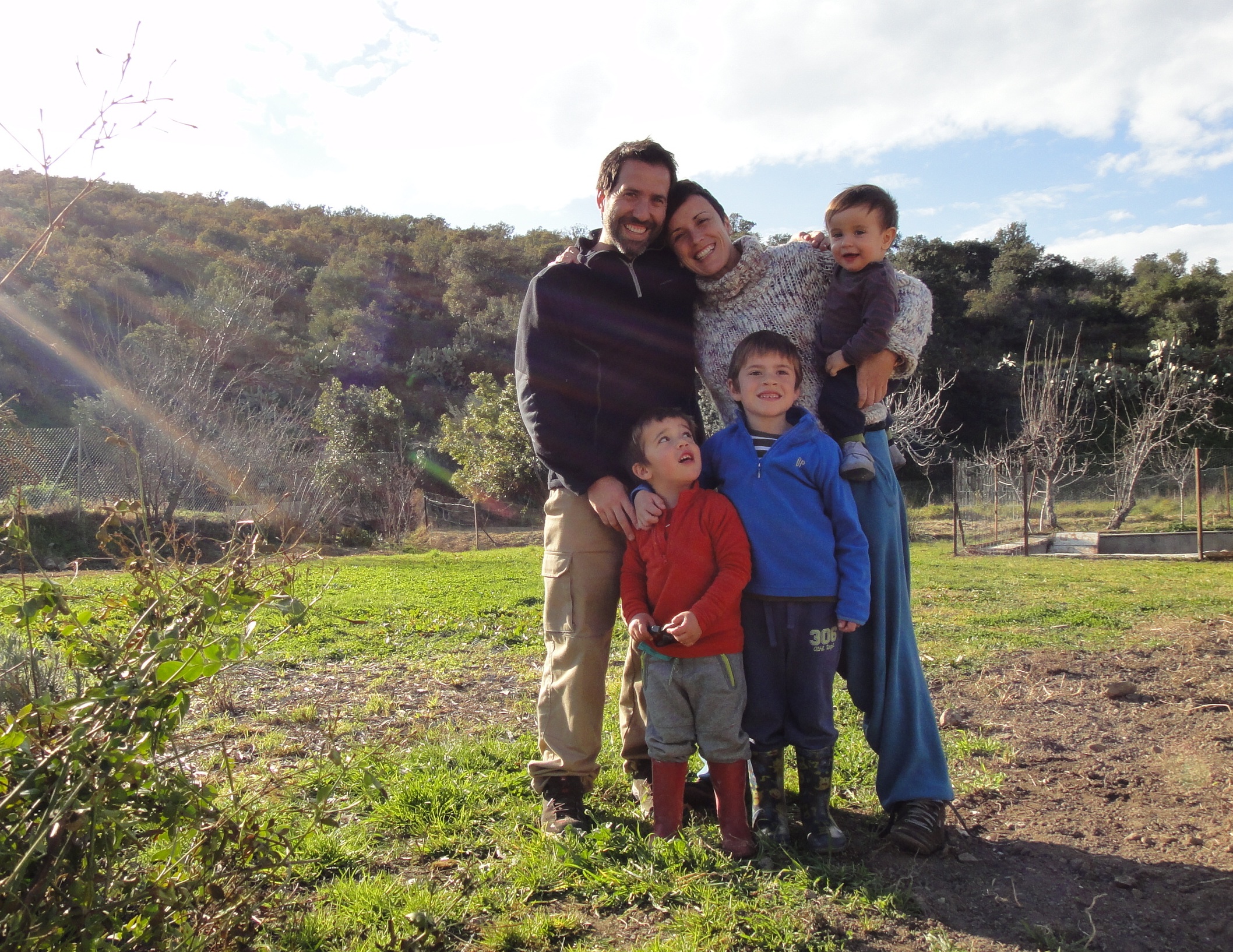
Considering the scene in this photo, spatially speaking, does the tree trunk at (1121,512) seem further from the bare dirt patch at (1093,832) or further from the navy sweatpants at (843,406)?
the navy sweatpants at (843,406)

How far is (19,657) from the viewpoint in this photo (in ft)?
10.3

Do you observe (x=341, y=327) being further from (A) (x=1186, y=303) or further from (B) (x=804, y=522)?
(B) (x=804, y=522)

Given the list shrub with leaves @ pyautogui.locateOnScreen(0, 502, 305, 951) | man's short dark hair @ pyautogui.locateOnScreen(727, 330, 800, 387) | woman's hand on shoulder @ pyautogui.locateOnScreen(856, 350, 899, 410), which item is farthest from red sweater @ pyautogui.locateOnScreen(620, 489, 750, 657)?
shrub with leaves @ pyautogui.locateOnScreen(0, 502, 305, 951)

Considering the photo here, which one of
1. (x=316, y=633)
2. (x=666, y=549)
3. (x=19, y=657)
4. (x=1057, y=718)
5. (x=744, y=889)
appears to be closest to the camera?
(x=744, y=889)

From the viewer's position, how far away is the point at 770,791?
8.25 feet

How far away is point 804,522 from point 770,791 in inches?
32.3

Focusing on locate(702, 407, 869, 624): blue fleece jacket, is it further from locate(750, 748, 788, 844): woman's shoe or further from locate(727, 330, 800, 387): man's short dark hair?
locate(750, 748, 788, 844): woman's shoe

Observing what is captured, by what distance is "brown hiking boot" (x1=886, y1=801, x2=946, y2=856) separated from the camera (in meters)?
2.38

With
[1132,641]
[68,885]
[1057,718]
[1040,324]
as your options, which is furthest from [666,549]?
[1040,324]

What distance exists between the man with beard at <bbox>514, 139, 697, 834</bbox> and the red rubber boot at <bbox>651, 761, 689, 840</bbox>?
0.91 feet

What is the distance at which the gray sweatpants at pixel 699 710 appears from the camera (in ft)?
7.91

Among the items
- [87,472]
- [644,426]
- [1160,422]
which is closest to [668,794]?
Answer: [644,426]

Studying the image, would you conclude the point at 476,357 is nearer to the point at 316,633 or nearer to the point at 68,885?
the point at 316,633

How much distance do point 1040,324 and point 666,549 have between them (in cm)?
3471
